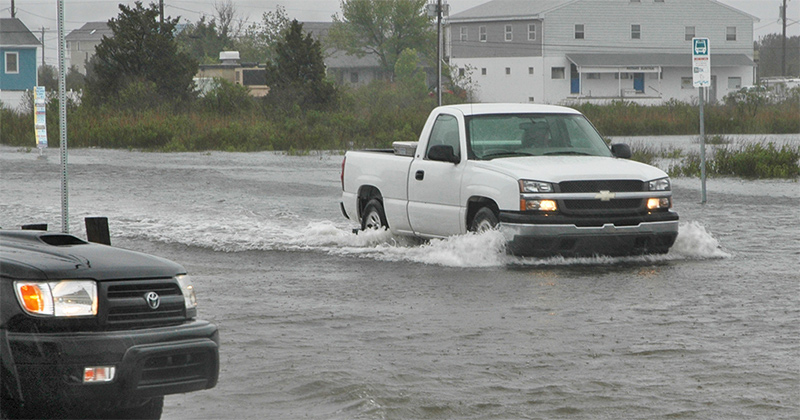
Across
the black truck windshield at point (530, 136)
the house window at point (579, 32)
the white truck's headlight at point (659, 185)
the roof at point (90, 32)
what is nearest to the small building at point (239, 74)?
the house window at point (579, 32)

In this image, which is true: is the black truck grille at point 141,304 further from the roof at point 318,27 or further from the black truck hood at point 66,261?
the roof at point 318,27

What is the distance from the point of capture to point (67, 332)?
5.25 metres

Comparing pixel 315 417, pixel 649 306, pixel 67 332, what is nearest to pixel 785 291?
pixel 649 306

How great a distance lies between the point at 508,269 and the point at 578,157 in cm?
179

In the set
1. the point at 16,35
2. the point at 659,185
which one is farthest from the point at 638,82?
the point at 659,185

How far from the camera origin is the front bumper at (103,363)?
5137 millimetres

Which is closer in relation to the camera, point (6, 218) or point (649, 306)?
point (649, 306)

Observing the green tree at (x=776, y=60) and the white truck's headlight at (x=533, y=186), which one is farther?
the green tree at (x=776, y=60)

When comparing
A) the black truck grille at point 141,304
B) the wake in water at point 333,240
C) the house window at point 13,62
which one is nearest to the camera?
the black truck grille at point 141,304

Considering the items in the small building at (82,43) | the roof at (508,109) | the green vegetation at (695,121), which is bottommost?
the roof at (508,109)

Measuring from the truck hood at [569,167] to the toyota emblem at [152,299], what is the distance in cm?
771

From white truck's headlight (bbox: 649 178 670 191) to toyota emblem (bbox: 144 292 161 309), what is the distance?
8613 millimetres

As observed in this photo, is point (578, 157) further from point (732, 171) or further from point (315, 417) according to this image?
point (732, 171)

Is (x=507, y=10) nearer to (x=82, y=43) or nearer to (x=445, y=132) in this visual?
(x=445, y=132)
